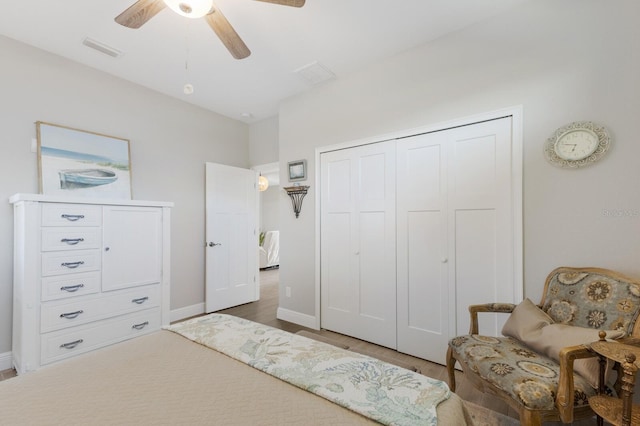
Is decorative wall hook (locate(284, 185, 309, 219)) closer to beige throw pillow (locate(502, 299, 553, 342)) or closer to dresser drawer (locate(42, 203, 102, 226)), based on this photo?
dresser drawer (locate(42, 203, 102, 226))

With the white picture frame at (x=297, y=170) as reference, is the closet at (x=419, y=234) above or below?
below

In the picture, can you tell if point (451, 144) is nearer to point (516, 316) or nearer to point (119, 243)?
point (516, 316)

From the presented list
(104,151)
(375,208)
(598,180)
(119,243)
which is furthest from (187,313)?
(598,180)

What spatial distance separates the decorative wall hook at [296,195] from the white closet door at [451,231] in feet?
3.94

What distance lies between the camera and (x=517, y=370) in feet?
4.66

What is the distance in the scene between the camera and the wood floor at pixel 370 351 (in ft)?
6.22

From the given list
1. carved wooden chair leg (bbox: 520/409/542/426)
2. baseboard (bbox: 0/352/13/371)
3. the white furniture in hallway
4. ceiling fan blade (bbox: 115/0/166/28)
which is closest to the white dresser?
baseboard (bbox: 0/352/13/371)

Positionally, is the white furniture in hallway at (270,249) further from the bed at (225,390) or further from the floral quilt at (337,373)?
the bed at (225,390)

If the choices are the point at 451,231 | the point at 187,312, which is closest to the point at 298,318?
the point at 187,312

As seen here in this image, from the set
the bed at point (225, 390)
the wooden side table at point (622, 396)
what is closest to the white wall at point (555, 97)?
the wooden side table at point (622, 396)

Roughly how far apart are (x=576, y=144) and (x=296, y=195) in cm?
252

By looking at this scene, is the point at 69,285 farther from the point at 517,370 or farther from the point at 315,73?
the point at 517,370

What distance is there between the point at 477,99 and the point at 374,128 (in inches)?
36.1

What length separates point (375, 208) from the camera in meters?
2.83
